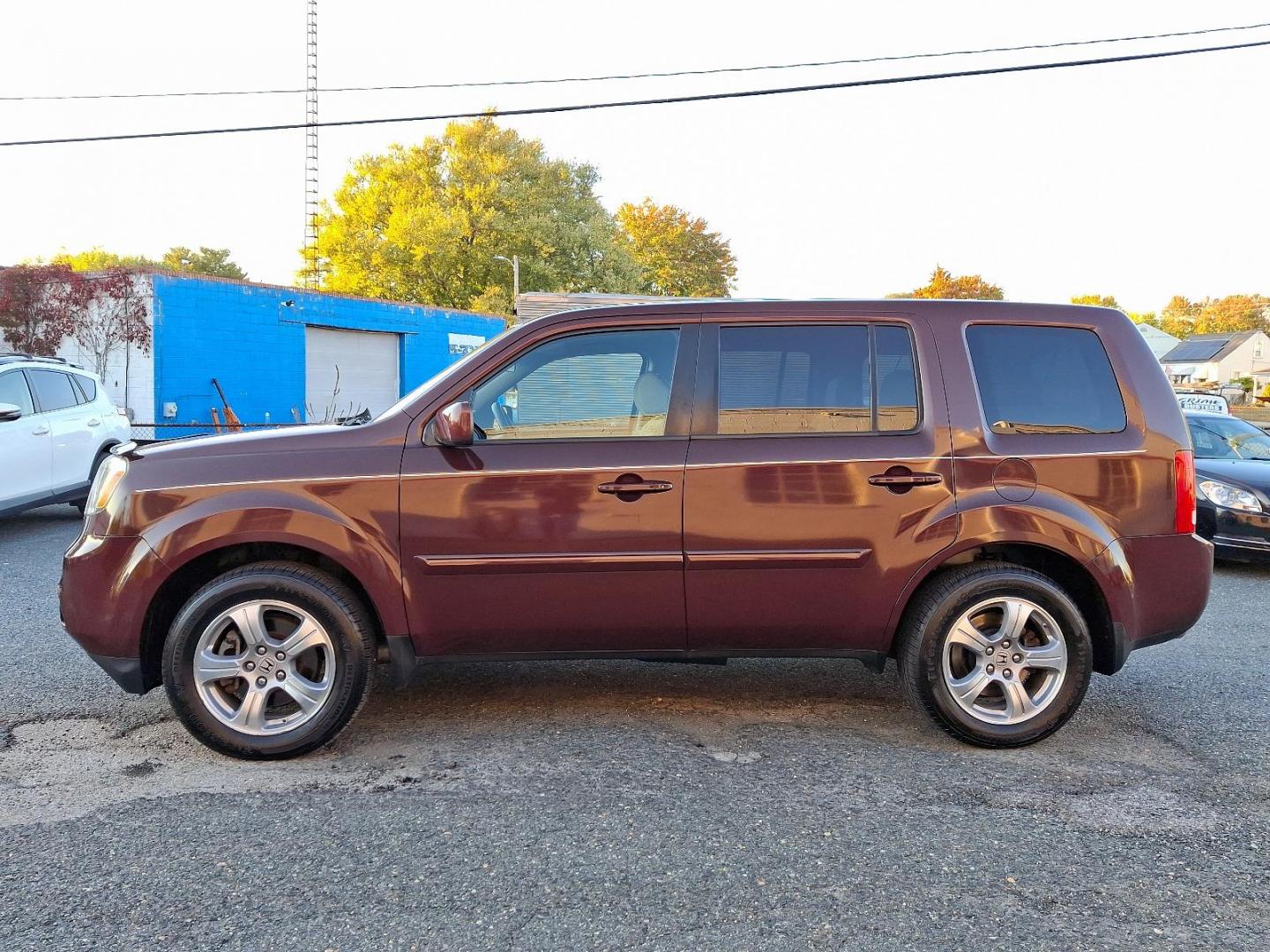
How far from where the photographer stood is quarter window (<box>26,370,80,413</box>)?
978cm

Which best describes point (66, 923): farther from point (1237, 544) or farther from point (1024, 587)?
point (1237, 544)

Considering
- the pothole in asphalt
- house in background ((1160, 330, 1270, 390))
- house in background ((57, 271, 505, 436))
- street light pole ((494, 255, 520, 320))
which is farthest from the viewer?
house in background ((1160, 330, 1270, 390))

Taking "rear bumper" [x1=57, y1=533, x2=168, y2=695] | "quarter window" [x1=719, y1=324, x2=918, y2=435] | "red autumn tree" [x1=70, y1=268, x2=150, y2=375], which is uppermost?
"red autumn tree" [x1=70, y1=268, x2=150, y2=375]

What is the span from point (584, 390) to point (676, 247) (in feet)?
228

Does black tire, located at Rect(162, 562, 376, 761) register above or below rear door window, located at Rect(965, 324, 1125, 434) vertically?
below

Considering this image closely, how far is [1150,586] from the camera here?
402cm

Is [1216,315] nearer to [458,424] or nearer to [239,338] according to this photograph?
[239,338]

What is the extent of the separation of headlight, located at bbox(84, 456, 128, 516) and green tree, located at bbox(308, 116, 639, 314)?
3935 centimetres

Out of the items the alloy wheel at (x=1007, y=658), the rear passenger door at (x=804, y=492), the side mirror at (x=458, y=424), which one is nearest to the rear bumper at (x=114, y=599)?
the side mirror at (x=458, y=424)

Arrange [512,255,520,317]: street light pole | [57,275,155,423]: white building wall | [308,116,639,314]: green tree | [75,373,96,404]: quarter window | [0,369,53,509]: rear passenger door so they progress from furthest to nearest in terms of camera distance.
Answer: [308,116,639,314]: green tree
[512,255,520,317]: street light pole
[57,275,155,423]: white building wall
[75,373,96,404]: quarter window
[0,369,53,509]: rear passenger door

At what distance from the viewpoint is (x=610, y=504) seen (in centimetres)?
386

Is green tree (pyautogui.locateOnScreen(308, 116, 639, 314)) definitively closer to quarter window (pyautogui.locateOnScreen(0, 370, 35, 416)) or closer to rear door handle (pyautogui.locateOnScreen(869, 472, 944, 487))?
quarter window (pyautogui.locateOnScreen(0, 370, 35, 416))

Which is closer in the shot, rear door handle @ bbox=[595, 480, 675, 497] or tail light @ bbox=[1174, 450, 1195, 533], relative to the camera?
rear door handle @ bbox=[595, 480, 675, 497]

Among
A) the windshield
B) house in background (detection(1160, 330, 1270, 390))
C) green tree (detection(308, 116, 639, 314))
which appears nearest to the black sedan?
the windshield
